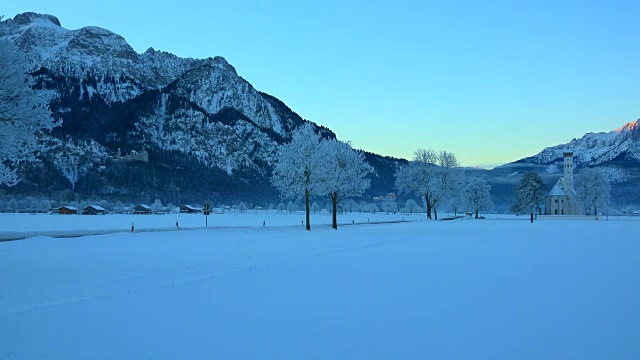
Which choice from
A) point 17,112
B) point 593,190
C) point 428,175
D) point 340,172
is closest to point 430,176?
point 428,175

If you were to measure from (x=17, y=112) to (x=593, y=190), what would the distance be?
4782 inches

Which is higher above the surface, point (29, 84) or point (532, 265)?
point (29, 84)

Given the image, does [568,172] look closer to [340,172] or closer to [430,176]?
[430,176]

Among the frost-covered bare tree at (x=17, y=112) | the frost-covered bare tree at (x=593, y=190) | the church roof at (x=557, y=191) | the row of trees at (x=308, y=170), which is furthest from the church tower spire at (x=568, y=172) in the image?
the frost-covered bare tree at (x=17, y=112)

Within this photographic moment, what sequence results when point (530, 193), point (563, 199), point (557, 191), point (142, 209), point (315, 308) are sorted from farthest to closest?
point (142, 209) → point (557, 191) → point (563, 199) → point (530, 193) → point (315, 308)

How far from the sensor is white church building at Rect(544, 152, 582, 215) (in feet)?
406

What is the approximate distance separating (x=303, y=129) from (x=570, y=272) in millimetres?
43649

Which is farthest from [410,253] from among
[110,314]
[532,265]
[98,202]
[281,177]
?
[98,202]

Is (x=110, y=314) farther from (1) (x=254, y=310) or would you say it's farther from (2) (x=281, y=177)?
(2) (x=281, y=177)

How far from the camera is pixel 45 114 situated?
2691 cm

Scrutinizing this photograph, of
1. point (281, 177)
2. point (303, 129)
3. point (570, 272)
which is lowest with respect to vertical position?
point (570, 272)

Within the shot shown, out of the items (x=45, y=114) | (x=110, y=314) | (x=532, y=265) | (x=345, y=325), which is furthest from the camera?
(x=45, y=114)

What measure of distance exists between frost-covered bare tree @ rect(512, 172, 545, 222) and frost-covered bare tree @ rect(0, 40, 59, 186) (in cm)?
10885

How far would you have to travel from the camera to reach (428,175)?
323 feet
